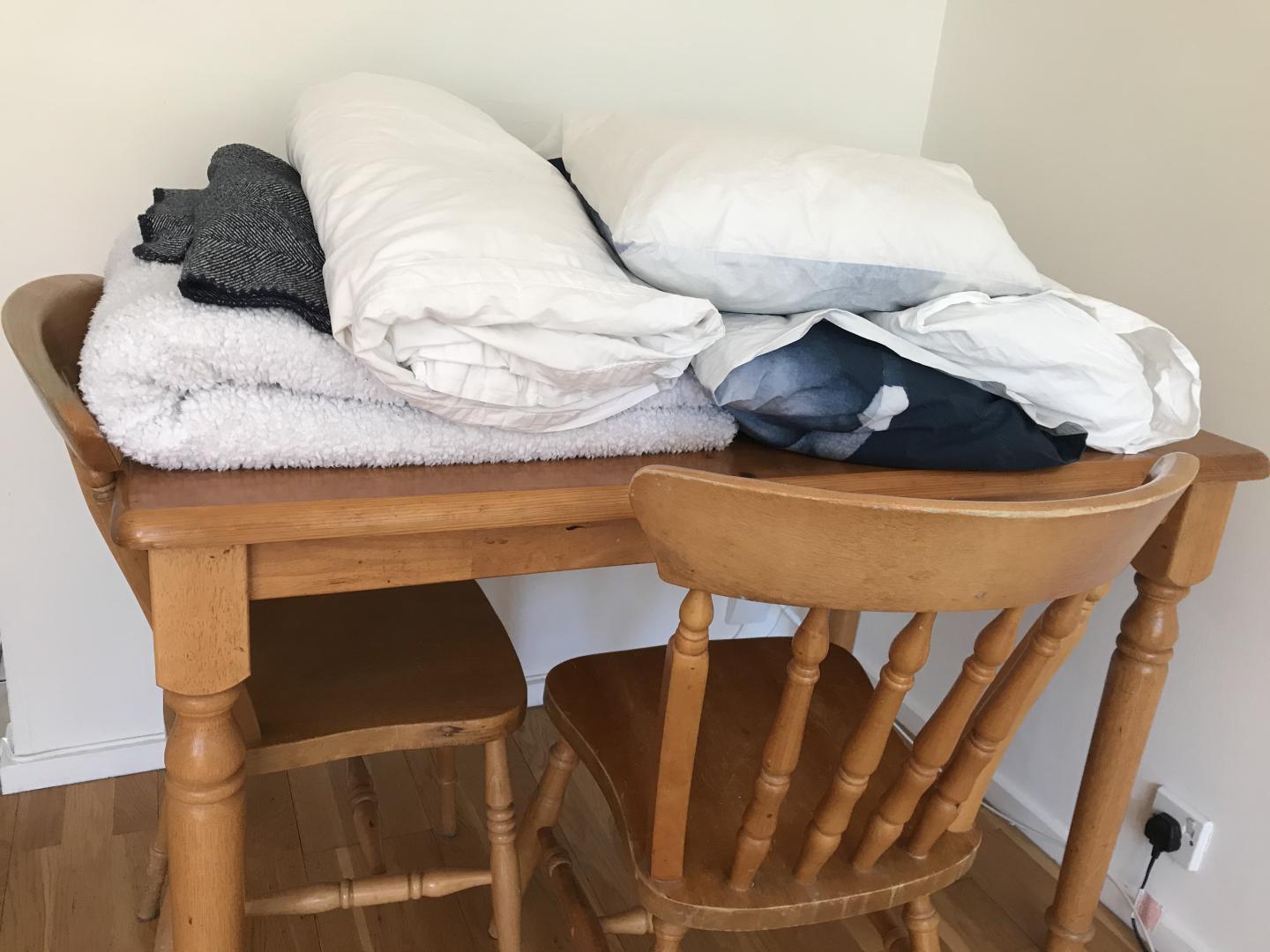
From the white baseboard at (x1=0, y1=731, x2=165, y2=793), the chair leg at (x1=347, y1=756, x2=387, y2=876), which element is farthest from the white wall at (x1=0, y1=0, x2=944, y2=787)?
the chair leg at (x1=347, y1=756, x2=387, y2=876)

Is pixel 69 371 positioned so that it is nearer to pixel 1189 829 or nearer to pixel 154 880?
pixel 154 880

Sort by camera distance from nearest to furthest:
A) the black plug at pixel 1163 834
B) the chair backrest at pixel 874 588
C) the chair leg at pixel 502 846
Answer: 1. the chair backrest at pixel 874 588
2. the chair leg at pixel 502 846
3. the black plug at pixel 1163 834

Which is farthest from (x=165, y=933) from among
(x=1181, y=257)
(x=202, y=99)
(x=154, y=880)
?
(x=1181, y=257)

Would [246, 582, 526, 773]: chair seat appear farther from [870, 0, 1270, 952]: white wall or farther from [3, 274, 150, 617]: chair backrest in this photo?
[870, 0, 1270, 952]: white wall

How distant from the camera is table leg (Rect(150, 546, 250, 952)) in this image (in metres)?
0.65

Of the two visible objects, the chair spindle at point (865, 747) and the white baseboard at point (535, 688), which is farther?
the white baseboard at point (535, 688)

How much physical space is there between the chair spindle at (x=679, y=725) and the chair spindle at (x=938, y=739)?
168 mm

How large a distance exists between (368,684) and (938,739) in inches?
21.7

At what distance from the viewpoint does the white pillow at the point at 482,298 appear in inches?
26.6

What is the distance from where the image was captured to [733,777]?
36.2 inches

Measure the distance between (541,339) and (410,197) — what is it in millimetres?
157

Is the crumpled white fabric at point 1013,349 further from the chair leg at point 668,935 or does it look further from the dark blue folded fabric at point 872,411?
the chair leg at point 668,935

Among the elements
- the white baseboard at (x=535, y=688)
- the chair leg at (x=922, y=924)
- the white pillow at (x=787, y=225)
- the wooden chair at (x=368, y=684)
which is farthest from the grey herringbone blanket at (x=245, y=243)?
the white baseboard at (x=535, y=688)

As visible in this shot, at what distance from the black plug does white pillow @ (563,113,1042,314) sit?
0.79 metres
